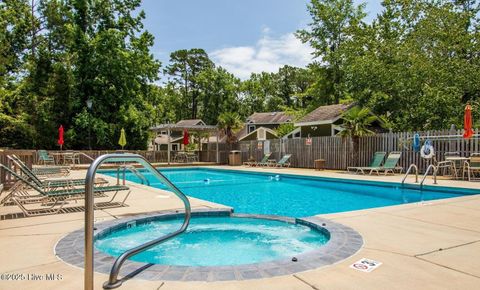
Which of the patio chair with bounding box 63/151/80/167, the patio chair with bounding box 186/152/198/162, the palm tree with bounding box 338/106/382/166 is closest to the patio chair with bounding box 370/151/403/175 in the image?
the palm tree with bounding box 338/106/382/166

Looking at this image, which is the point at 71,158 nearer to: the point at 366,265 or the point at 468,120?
the point at 468,120

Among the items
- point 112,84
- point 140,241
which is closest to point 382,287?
point 140,241

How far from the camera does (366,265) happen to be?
2.89m

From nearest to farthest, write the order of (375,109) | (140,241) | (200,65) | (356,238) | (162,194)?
(356,238), (140,241), (162,194), (375,109), (200,65)

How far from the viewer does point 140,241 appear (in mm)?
4445

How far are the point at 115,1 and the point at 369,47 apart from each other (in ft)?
62.7

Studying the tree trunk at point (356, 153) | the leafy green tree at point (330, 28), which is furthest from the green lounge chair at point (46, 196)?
the leafy green tree at point (330, 28)

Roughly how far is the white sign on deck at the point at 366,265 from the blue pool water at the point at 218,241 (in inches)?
37.0

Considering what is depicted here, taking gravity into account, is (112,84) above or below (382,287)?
above

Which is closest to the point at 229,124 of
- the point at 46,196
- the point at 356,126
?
the point at 356,126

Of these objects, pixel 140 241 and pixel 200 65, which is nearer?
pixel 140 241

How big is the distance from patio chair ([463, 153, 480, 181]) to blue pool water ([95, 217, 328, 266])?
331 inches

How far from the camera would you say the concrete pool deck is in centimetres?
250

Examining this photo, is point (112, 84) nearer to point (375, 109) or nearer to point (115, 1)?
point (115, 1)
